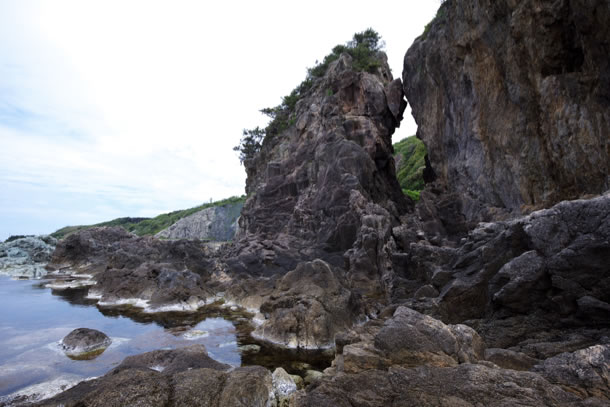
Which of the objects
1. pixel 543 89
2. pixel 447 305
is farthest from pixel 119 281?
pixel 543 89

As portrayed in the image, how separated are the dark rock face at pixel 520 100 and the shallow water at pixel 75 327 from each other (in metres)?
19.7

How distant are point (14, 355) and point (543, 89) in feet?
101

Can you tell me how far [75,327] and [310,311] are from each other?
50.9 ft

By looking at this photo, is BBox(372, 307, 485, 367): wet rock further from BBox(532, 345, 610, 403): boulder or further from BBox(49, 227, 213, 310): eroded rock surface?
BBox(49, 227, 213, 310): eroded rock surface

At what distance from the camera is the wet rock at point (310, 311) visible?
18.0 metres

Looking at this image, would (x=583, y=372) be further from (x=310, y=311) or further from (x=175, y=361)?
(x=310, y=311)

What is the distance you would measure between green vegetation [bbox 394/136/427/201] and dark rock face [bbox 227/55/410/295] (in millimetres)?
13382

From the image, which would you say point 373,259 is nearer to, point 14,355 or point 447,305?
point 447,305

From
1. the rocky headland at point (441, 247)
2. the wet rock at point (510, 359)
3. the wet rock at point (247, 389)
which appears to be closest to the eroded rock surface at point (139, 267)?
the rocky headland at point (441, 247)

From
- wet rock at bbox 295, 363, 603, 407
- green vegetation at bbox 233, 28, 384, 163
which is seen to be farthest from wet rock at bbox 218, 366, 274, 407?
green vegetation at bbox 233, 28, 384, 163

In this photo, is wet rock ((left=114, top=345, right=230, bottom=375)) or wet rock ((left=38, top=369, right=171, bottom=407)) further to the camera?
wet rock ((left=114, top=345, right=230, bottom=375))

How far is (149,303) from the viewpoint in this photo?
28.6 meters

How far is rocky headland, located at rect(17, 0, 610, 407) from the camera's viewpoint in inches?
327

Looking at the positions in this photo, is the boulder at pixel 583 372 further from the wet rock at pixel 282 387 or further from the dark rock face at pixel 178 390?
the dark rock face at pixel 178 390
